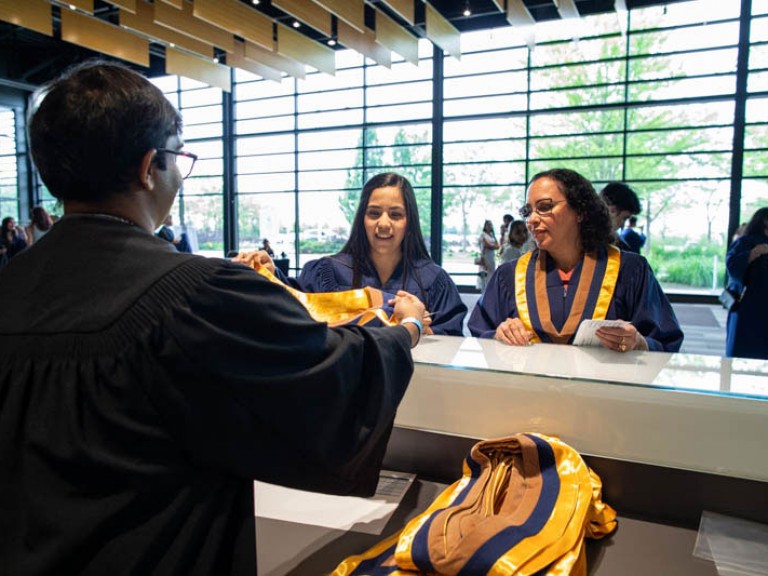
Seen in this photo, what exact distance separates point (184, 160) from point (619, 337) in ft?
4.07

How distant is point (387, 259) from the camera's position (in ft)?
8.36

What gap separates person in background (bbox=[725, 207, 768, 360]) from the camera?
4.29 m

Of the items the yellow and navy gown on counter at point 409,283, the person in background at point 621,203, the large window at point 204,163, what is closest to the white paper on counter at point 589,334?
the yellow and navy gown on counter at point 409,283

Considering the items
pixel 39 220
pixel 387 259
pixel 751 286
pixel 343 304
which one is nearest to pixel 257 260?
pixel 343 304

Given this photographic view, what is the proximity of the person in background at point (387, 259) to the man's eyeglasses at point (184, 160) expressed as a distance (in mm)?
1471

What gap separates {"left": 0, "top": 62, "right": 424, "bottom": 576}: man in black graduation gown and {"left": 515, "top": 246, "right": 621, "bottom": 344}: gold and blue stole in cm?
141

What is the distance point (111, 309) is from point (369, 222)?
5.93 feet

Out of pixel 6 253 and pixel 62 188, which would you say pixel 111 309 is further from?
pixel 6 253

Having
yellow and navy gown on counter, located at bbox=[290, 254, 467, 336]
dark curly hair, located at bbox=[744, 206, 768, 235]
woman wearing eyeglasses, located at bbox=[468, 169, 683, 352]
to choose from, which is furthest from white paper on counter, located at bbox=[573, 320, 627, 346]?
dark curly hair, located at bbox=[744, 206, 768, 235]

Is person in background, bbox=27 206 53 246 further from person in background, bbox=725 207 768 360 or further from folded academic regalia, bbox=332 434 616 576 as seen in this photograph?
folded academic regalia, bbox=332 434 616 576

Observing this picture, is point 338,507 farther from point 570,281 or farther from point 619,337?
point 570,281

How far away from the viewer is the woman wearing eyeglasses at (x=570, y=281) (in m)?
2.13

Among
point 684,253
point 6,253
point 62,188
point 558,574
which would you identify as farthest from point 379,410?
point 684,253

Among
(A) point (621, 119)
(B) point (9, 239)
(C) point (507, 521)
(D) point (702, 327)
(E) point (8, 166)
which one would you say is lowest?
(D) point (702, 327)
